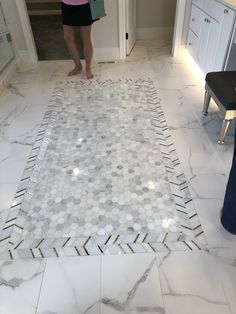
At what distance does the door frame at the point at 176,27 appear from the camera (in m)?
2.96

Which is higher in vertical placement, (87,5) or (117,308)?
(87,5)

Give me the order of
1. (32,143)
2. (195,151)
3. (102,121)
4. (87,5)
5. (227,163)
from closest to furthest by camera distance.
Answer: (227,163)
(195,151)
(32,143)
(102,121)
(87,5)

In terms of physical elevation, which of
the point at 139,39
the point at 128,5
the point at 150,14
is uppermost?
the point at 128,5

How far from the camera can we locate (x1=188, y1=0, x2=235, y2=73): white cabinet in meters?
2.03

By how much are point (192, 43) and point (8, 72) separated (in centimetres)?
207

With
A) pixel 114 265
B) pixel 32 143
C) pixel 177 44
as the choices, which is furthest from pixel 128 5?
pixel 114 265

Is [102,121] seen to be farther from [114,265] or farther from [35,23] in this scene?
[35,23]

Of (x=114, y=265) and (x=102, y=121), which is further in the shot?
(x=102, y=121)

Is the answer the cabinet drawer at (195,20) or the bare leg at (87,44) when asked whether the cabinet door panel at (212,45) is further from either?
the bare leg at (87,44)

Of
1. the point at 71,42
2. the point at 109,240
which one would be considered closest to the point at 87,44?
the point at 71,42

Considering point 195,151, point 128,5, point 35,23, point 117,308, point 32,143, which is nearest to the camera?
point 117,308

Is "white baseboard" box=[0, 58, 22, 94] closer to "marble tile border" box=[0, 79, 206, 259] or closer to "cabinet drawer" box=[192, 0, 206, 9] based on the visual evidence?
"marble tile border" box=[0, 79, 206, 259]

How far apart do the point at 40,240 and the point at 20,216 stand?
A: 21 centimetres

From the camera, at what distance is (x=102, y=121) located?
2.14 metres
